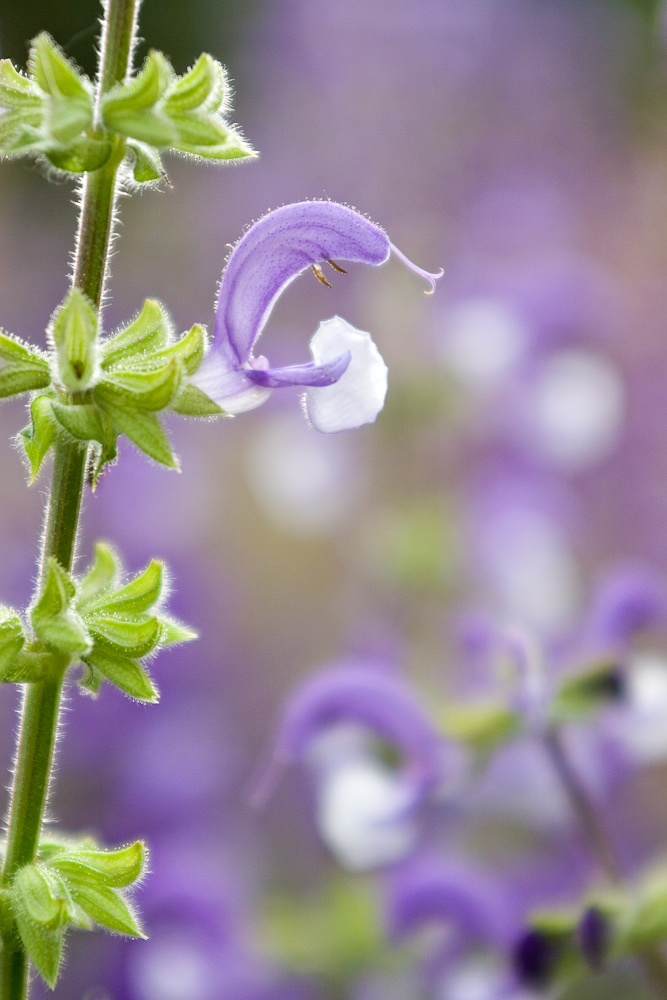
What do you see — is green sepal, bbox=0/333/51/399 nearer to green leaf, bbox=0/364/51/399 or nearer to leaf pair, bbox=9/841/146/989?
green leaf, bbox=0/364/51/399

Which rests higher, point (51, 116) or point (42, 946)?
point (51, 116)

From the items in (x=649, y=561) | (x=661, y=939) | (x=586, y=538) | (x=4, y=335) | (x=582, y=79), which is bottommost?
(x=661, y=939)

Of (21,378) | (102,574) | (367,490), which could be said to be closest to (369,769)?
(102,574)

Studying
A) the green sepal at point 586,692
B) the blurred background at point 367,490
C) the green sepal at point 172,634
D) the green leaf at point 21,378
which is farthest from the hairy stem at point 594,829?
the green leaf at point 21,378

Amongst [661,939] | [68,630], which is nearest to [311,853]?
[661,939]

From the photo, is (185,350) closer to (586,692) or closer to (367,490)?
(586,692)

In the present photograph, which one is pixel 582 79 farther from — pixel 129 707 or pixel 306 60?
pixel 129 707
